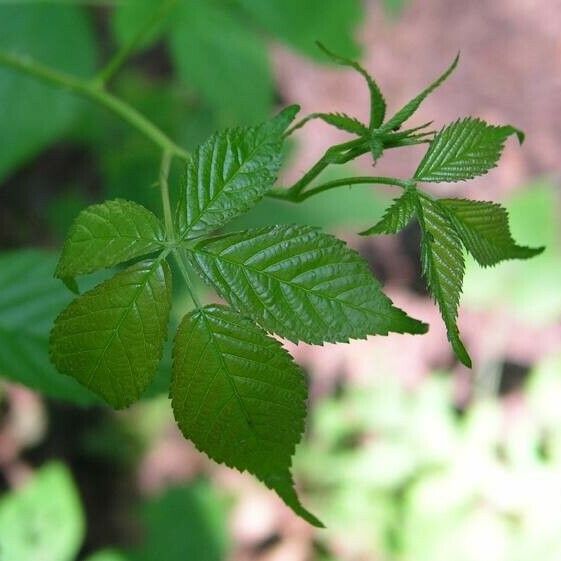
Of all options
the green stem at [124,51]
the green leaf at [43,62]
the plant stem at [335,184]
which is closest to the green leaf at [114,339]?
the plant stem at [335,184]

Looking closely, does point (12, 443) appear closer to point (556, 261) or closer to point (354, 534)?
point (354, 534)

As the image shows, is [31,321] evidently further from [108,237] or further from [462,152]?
[462,152]

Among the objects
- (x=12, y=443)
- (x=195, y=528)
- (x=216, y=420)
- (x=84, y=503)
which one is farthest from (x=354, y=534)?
(x=216, y=420)

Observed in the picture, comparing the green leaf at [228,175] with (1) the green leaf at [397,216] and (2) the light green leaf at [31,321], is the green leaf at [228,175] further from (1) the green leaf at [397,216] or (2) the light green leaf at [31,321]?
(2) the light green leaf at [31,321]

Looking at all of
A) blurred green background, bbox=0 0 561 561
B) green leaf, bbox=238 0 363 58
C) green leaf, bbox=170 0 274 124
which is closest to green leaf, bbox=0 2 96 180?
blurred green background, bbox=0 0 561 561

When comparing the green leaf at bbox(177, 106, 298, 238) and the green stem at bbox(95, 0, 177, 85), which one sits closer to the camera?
the green leaf at bbox(177, 106, 298, 238)

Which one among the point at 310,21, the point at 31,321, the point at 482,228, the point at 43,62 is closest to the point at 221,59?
the point at 310,21

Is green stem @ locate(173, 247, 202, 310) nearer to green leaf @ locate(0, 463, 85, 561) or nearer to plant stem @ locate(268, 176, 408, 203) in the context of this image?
plant stem @ locate(268, 176, 408, 203)

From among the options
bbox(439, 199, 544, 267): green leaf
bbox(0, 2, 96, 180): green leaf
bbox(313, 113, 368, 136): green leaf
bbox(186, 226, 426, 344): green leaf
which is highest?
bbox(313, 113, 368, 136): green leaf
